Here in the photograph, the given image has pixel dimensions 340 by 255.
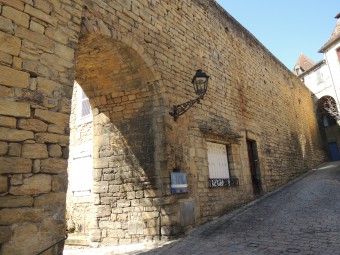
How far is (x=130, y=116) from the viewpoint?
543 centimetres

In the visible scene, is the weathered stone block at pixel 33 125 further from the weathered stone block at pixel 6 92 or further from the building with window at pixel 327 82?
the building with window at pixel 327 82

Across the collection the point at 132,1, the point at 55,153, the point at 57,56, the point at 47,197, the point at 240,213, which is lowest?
the point at 240,213

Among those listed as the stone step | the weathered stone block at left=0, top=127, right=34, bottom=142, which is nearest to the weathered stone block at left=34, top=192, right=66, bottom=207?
the weathered stone block at left=0, top=127, right=34, bottom=142

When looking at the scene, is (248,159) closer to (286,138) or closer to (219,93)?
(219,93)

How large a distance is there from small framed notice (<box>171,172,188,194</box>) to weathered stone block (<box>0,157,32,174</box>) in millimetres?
2625

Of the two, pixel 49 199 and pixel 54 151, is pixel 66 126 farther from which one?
pixel 49 199

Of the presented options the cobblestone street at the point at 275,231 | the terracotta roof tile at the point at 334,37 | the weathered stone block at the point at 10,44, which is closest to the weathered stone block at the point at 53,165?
the weathered stone block at the point at 10,44

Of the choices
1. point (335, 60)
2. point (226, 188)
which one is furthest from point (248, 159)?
point (335, 60)

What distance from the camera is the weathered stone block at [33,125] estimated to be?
2781 mm

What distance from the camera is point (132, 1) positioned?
16.5ft

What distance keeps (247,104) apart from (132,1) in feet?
16.8

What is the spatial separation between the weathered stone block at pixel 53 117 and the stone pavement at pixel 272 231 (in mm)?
2334

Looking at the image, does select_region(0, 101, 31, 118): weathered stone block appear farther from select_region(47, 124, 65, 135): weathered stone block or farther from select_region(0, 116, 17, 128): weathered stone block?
select_region(47, 124, 65, 135): weathered stone block

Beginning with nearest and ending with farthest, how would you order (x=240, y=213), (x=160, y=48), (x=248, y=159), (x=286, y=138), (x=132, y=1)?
(x=132, y=1) < (x=160, y=48) < (x=240, y=213) < (x=248, y=159) < (x=286, y=138)
